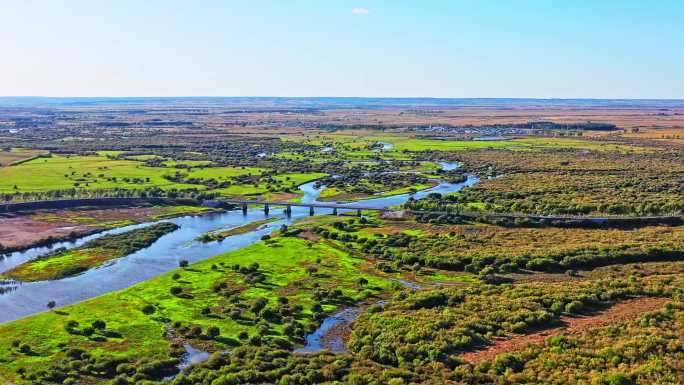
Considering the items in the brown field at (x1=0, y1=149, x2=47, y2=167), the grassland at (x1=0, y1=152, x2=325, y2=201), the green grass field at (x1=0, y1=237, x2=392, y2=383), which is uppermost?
the brown field at (x1=0, y1=149, x2=47, y2=167)

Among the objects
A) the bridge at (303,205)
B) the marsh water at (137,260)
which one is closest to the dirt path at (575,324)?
the bridge at (303,205)

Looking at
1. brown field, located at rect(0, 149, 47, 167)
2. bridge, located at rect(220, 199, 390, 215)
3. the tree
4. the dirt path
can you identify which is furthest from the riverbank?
brown field, located at rect(0, 149, 47, 167)

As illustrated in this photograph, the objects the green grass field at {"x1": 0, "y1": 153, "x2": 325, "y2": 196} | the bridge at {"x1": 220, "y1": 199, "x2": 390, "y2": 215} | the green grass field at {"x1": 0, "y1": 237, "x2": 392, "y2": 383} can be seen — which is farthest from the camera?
the green grass field at {"x1": 0, "y1": 153, "x2": 325, "y2": 196}

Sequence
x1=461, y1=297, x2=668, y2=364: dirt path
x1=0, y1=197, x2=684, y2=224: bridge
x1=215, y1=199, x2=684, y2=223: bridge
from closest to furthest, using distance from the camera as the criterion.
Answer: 1. x1=461, y1=297, x2=668, y2=364: dirt path
2. x1=215, y1=199, x2=684, y2=223: bridge
3. x1=0, y1=197, x2=684, y2=224: bridge

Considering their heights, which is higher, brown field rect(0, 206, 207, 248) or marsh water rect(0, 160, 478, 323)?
brown field rect(0, 206, 207, 248)

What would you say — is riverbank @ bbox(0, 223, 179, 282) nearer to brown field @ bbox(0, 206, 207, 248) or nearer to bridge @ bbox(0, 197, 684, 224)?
brown field @ bbox(0, 206, 207, 248)

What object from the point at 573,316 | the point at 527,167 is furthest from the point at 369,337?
the point at 527,167

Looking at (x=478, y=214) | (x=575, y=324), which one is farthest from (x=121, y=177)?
(x=575, y=324)
